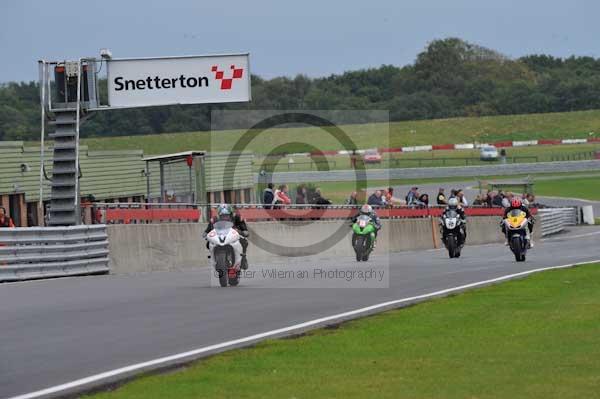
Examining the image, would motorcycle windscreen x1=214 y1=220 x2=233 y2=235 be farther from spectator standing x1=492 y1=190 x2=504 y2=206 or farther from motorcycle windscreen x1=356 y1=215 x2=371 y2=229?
spectator standing x1=492 y1=190 x2=504 y2=206

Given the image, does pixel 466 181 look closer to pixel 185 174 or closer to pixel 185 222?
pixel 185 174

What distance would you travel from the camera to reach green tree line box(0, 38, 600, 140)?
82.1m

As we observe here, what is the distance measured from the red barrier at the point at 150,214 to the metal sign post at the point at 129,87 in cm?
143

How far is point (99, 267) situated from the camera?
22.5 metres

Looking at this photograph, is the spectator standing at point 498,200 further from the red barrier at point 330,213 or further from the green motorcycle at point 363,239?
the green motorcycle at point 363,239

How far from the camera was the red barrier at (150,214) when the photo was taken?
79.6ft

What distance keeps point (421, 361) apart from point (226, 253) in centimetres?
926

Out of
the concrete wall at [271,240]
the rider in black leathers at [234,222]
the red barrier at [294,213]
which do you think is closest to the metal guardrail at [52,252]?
the concrete wall at [271,240]

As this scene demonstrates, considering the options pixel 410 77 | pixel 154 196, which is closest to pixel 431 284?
pixel 154 196

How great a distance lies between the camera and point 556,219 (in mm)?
52344

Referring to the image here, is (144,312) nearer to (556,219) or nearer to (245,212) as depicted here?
(245,212)

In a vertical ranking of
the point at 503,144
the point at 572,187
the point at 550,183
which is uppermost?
the point at 503,144

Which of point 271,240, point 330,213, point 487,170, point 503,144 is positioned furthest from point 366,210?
point 503,144

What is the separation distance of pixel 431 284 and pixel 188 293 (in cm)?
373
